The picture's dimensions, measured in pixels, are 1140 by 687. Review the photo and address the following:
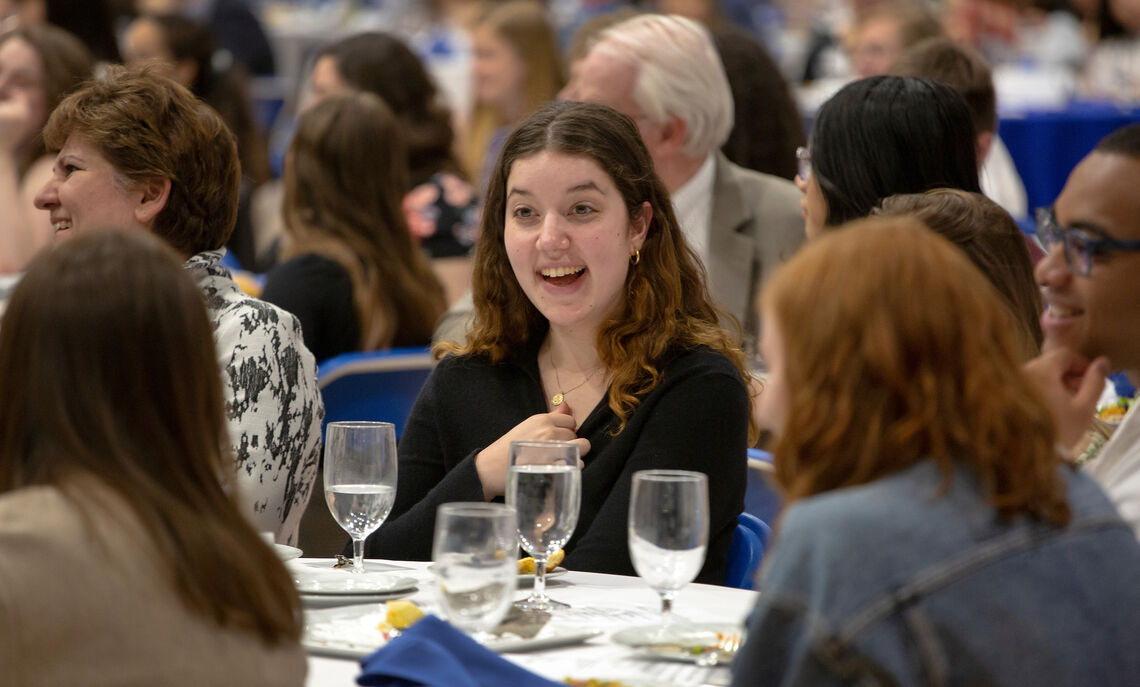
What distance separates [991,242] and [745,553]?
70 cm

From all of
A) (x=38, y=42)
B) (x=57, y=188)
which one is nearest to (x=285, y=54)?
(x=38, y=42)

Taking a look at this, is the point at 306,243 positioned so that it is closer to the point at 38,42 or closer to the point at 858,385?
the point at 38,42

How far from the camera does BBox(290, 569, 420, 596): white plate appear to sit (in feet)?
6.98

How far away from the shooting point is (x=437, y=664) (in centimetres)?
166

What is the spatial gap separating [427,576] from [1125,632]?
1161 mm

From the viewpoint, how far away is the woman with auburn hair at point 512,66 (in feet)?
23.5

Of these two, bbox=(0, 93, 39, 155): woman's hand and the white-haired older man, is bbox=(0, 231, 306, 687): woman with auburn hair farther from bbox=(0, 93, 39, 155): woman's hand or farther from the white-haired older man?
bbox=(0, 93, 39, 155): woman's hand

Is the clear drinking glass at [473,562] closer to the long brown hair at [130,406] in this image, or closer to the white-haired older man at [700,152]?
the long brown hair at [130,406]

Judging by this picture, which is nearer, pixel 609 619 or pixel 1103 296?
pixel 1103 296

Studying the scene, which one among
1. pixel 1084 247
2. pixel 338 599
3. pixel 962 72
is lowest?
pixel 338 599

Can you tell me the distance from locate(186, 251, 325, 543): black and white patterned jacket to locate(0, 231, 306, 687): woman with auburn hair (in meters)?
1.14

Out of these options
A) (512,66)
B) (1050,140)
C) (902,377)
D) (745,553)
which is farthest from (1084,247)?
(1050,140)

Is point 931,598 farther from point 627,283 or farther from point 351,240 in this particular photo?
point 351,240

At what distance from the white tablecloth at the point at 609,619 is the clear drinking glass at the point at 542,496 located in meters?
0.10
